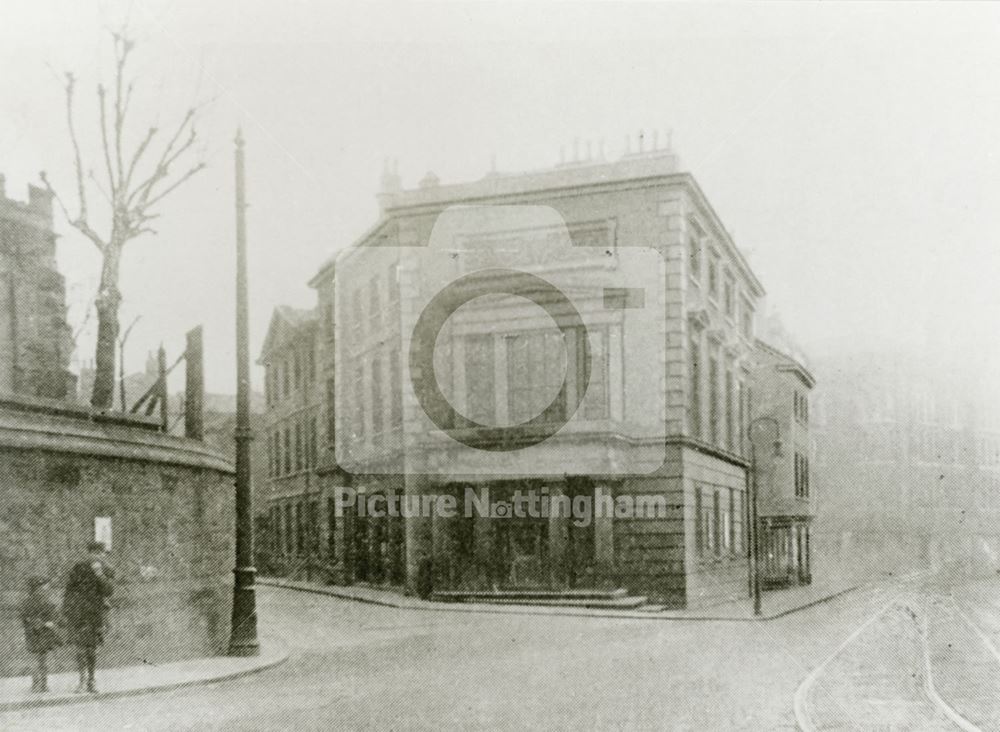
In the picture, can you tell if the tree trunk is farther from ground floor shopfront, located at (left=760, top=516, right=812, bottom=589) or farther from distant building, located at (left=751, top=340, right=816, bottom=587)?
ground floor shopfront, located at (left=760, top=516, right=812, bottom=589)

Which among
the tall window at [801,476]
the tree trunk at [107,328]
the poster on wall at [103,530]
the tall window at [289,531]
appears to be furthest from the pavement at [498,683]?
the tall window at [289,531]

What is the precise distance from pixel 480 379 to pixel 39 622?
55.9 ft

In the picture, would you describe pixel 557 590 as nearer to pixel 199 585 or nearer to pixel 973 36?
pixel 199 585

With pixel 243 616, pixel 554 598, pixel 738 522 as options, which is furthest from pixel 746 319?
pixel 243 616

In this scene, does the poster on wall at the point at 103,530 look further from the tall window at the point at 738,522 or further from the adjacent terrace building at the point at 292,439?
Answer: the adjacent terrace building at the point at 292,439

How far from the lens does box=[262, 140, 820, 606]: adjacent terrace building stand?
26547mm

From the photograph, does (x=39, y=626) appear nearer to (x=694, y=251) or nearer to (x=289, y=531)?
(x=694, y=251)

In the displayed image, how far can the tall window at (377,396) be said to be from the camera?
31.5m

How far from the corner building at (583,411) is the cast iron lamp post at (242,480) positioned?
12258 millimetres

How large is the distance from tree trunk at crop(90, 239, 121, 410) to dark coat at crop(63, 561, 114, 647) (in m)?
6.82

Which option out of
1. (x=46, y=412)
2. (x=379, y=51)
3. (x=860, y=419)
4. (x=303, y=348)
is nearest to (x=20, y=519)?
(x=46, y=412)

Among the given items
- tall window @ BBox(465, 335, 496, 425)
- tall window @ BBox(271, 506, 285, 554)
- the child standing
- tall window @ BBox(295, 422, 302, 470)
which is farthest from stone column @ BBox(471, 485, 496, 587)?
tall window @ BBox(271, 506, 285, 554)

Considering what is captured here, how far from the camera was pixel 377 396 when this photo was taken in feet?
104

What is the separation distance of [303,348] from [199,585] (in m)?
25.0
